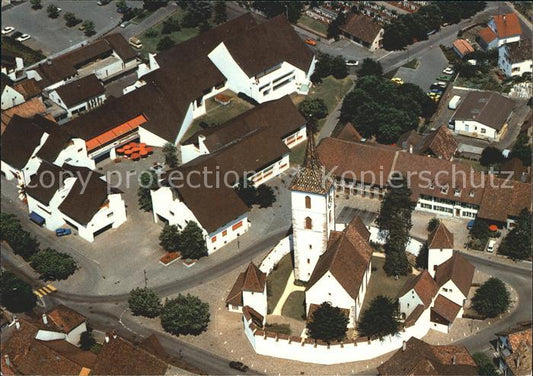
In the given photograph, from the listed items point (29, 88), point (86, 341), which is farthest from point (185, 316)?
point (29, 88)

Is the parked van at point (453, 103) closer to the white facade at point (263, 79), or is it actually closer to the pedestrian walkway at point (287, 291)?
the white facade at point (263, 79)

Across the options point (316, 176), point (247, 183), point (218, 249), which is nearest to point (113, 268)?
point (218, 249)

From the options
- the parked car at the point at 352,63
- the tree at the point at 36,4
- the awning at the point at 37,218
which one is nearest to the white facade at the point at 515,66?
the parked car at the point at 352,63

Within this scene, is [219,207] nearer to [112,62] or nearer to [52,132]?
[52,132]

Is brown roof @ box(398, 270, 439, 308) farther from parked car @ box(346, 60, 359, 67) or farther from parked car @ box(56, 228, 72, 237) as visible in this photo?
parked car @ box(346, 60, 359, 67)

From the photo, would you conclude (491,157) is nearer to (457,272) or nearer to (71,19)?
(457,272)

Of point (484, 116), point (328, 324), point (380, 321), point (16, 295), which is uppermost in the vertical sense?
point (328, 324)
